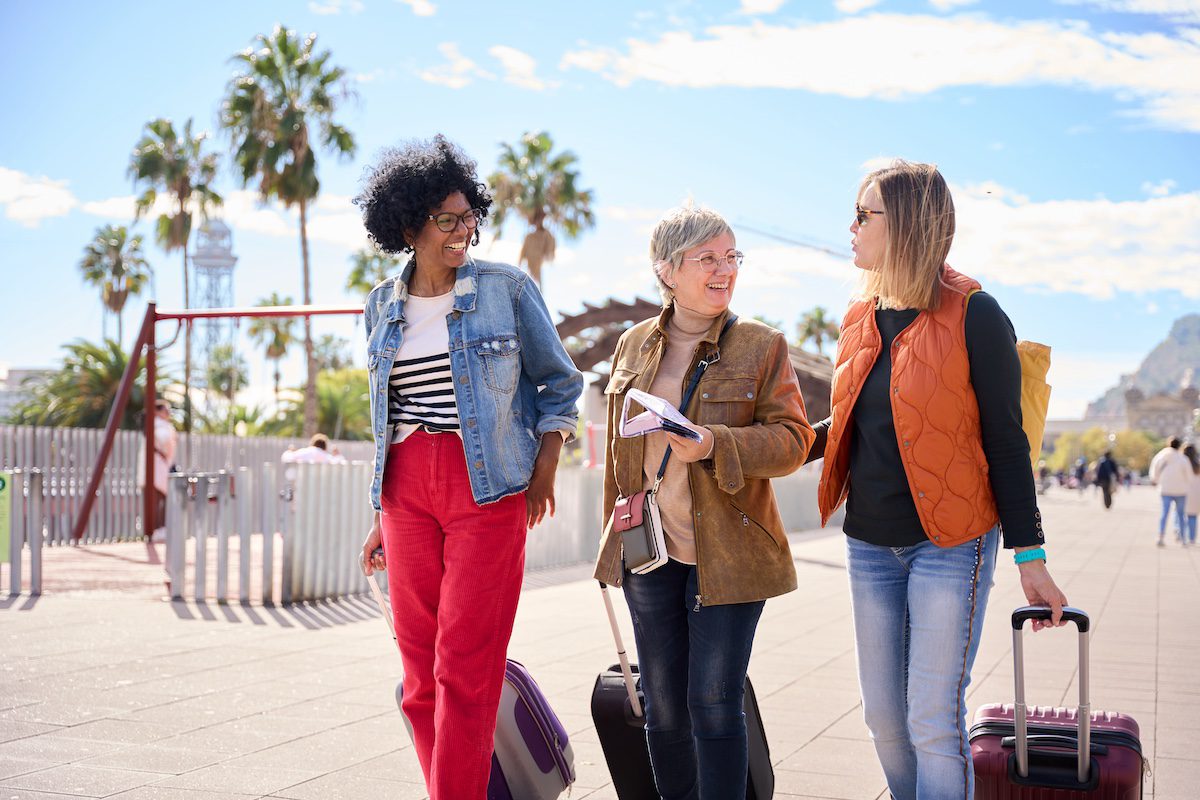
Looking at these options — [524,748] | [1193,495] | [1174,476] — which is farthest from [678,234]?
[1193,495]

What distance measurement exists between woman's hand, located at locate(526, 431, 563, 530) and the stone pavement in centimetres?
135

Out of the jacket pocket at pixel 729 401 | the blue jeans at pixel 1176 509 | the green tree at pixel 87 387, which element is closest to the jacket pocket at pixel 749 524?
the jacket pocket at pixel 729 401

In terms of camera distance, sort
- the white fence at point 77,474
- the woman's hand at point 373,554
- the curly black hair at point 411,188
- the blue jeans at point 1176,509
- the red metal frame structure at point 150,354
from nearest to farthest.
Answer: the curly black hair at point 411,188, the woman's hand at point 373,554, the red metal frame structure at point 150,354, the white fence at point 77,474, the blue jeans at point 1176,509

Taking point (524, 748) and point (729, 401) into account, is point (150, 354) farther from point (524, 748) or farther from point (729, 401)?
point (729, 401)

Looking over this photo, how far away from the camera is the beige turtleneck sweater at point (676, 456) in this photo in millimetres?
3199

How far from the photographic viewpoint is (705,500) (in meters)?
3.17

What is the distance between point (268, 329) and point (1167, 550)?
4616 centimetres

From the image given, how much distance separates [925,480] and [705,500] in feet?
1.80

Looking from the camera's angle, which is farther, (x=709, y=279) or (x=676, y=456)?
(x=709, y=279)

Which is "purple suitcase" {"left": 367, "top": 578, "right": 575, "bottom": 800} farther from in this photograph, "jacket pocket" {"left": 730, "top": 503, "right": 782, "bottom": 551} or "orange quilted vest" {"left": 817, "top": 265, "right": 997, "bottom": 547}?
"orange quilted vest" {"left": 817, "top": 265, "right": 997, "bottom": 547}

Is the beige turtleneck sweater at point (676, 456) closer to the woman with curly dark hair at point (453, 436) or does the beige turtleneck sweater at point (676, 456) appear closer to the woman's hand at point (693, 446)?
the woman's hand at point (693, 446)

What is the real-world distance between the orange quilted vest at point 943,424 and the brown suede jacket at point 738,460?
0.29 metres

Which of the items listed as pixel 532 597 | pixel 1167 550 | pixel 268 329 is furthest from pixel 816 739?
pixel 268 329

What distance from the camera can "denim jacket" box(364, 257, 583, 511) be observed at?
3.30 meters
